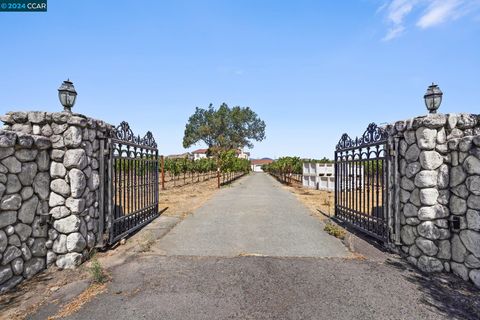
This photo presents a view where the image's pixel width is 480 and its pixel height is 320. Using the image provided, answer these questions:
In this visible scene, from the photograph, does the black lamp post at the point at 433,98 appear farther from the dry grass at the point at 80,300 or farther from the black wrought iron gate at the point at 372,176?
the dry grass at the point at 80,300

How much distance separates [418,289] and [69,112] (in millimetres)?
6374

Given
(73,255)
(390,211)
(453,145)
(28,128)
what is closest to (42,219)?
(73,255)

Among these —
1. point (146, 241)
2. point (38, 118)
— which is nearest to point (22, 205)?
point (38, 118)

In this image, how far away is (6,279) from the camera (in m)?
3.91

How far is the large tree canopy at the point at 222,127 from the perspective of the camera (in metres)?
66.4

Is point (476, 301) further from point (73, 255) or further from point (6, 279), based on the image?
point (6, 279)

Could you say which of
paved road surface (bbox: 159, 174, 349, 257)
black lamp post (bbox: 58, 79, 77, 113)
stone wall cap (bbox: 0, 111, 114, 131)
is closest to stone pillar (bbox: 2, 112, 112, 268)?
stone wall cap (bbox: 0, 111, 114, 131)

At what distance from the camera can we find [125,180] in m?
7.32

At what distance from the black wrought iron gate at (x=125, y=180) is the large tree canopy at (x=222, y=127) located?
56.0 metres

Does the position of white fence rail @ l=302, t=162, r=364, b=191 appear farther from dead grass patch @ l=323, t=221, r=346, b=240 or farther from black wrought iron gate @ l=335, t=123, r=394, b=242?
dead grass patch @ l=323, t=221, r=346, b=240

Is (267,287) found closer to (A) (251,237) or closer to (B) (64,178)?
(A) (251,237)

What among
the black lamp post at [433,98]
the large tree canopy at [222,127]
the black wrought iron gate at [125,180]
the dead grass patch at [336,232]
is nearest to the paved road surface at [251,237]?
the dead grass patch at [336,232]

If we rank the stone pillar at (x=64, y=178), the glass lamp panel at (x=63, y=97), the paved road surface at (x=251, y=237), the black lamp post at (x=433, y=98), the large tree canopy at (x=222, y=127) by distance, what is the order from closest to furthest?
the stone pillar at (x=64, y=178) < the glass lamp panel at (x=63, y=97) < the black lamp post at (x=433, y=98) < the paved road surface at (x=251, y=237) < the large tree canopy at (x=222, y=127)

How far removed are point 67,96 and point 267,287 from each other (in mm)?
4853
